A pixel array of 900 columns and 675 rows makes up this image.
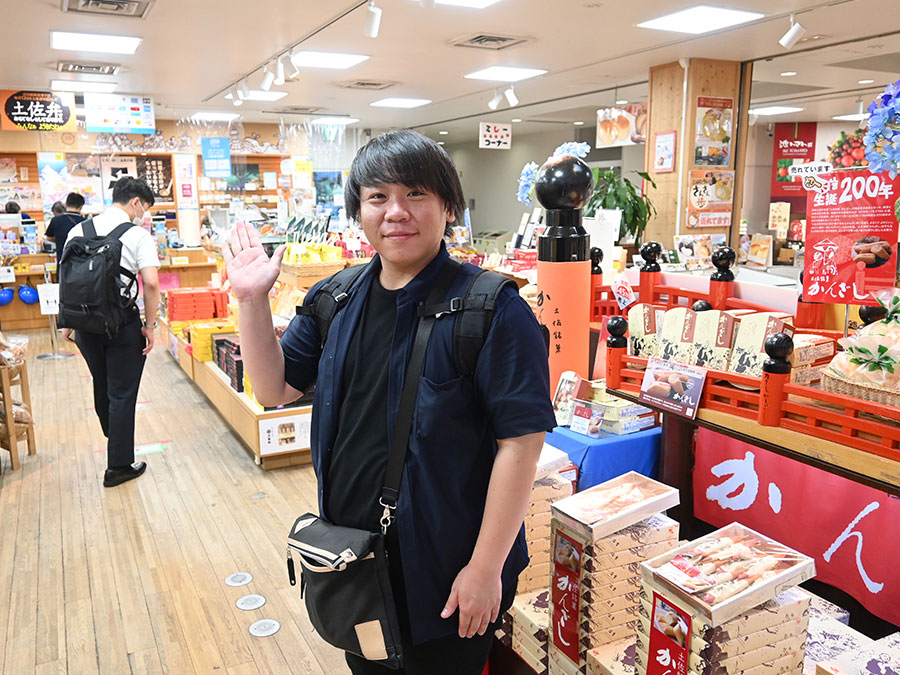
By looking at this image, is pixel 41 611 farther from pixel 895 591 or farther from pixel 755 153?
pixel 755 153

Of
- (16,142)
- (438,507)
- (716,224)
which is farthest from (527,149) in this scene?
(438,507)

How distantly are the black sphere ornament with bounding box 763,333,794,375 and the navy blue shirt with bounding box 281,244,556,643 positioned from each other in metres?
0.48

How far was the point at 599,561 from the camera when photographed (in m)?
1.78

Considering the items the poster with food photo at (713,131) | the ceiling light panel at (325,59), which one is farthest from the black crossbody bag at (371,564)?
the poster with food photo at (713,131)

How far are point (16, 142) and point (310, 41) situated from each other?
6.72 meters

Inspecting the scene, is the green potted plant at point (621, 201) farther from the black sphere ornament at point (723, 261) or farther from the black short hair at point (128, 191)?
the black sphere ornament at point (723, 261)

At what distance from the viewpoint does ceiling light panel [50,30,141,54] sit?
6.12m

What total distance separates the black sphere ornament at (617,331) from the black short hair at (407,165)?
0.64 metres

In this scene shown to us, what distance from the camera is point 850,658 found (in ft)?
4.93

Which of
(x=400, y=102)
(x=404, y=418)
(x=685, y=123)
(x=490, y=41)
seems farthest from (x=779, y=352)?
(x=400, y=102)

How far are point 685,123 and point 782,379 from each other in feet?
21.1

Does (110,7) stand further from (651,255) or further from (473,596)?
(473,596)

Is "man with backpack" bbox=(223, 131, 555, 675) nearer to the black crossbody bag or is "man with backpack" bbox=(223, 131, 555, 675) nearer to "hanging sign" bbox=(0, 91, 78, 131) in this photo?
the black crossbody bag

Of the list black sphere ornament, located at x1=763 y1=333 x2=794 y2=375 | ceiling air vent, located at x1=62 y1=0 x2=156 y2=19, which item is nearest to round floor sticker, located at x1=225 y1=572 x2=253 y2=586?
black sphere ornament, located at x1=763 y1=333 x2=794 y2=375
